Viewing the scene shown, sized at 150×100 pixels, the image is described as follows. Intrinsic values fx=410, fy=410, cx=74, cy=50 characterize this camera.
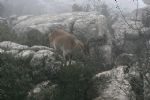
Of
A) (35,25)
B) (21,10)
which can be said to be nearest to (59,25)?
(35,25)

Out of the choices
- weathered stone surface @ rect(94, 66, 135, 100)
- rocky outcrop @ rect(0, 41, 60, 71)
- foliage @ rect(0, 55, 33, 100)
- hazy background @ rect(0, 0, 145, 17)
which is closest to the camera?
foliage @ rect(0, 55, 33, 100)

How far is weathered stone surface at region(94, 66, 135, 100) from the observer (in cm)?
859

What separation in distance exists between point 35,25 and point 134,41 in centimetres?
341

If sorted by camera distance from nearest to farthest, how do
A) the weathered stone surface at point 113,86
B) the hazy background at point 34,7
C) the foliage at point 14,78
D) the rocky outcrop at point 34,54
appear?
the foliage at point 14,78 < the weathered stone surface at point 113,86 < the rocky outcrop at point 34,54 < the hazy background at point 34,7

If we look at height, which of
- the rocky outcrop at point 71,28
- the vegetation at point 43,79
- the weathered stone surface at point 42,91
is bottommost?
the weathered stone surface at point 42,91

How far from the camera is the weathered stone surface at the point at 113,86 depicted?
8594 mm

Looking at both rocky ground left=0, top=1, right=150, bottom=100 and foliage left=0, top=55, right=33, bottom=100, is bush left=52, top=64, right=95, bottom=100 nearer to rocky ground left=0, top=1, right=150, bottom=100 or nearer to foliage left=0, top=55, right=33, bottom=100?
rocky ground left=0, top=1, right=150, bottom=100

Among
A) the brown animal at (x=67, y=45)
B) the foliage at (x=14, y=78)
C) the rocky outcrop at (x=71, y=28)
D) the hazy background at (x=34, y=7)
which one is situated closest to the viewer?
the foliage at (x=14, y=78)

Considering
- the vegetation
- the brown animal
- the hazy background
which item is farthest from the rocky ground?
the hazy background

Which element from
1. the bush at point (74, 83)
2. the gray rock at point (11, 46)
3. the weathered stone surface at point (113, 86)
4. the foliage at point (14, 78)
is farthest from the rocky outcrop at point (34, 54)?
the weathered stone surface at point (113, 86)

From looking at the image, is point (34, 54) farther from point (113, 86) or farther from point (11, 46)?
point (113, 86)

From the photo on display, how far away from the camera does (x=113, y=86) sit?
29.5ft

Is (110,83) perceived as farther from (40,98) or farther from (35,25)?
(35,25)

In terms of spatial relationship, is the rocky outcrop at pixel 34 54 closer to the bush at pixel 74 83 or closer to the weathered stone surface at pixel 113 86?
the bush at pixel 74 83
